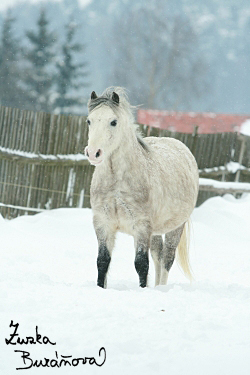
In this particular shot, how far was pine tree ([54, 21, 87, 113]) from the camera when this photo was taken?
113 ft

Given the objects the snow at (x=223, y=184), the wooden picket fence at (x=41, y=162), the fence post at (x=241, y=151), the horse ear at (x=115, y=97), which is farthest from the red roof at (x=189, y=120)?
the horse ear at (x=115, y=97)

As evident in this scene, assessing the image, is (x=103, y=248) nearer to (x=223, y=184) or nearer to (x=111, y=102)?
(x=111, y=102)

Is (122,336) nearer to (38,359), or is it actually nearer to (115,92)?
(38,359)

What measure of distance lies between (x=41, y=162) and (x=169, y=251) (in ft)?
16.3

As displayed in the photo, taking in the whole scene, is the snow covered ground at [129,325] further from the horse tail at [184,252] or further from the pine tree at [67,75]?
the pine tree at [67,75]

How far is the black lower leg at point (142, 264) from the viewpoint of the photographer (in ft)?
16.7

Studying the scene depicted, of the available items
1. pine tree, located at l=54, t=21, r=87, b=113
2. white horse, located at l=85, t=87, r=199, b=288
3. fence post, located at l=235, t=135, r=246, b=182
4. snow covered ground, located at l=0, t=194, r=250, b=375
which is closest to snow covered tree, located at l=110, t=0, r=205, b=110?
pine tree, located at l=54, t=21, r=87, b=113

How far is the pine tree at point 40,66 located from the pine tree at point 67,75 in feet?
2.02

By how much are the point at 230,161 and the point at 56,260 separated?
6.73 m

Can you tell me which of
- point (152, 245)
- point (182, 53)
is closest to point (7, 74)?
point (182, 53)

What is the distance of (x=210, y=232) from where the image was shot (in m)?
10.3

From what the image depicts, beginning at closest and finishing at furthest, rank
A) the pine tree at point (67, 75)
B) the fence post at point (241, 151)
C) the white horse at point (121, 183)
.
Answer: the white horse at point (121, 183), the fence post at point (241, 151), the pine tree at point (67, 75)

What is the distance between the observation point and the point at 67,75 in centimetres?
3503

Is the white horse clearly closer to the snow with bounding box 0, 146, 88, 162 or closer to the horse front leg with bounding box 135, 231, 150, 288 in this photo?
the horse front leg with bounding box 135, 231, 150, 288
